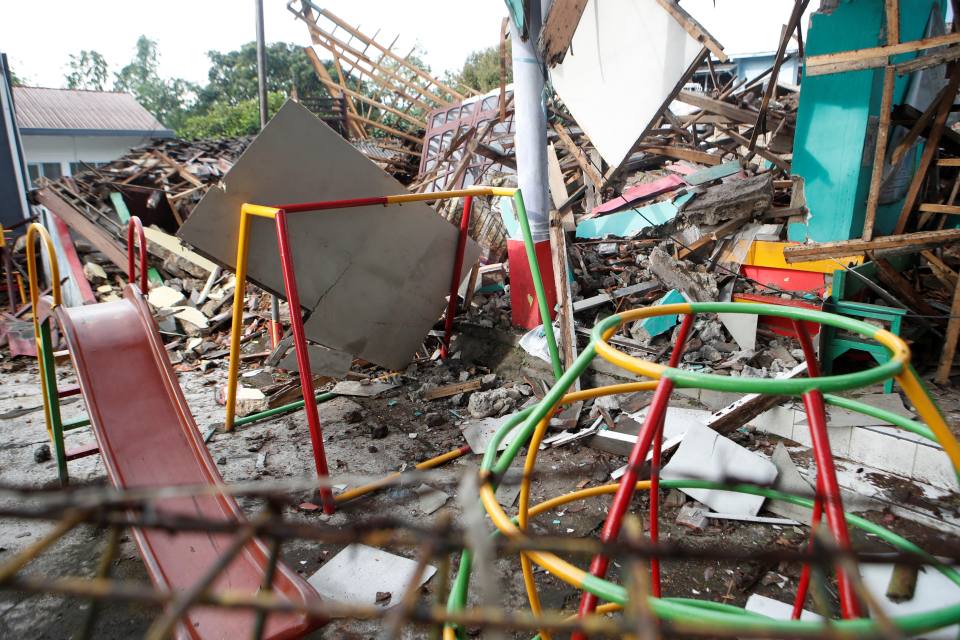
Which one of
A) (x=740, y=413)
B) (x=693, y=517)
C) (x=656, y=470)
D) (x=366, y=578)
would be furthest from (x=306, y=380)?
(x=740, y=413)

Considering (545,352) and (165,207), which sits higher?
(165,207)

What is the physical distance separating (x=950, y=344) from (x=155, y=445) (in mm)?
4995

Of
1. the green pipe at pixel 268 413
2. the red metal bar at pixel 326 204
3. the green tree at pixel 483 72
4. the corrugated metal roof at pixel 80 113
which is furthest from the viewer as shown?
the green tree at pixel 483 72

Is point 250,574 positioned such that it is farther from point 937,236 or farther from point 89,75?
point 89,75

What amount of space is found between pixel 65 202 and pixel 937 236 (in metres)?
10.6

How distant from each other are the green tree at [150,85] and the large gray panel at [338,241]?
52.9m

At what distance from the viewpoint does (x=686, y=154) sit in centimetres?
766

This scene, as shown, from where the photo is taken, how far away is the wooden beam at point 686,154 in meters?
7.52

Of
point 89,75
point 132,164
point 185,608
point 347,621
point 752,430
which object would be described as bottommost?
point 347,621

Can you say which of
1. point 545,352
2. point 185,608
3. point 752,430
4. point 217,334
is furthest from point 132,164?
point 185,608

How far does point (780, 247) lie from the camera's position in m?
5.07

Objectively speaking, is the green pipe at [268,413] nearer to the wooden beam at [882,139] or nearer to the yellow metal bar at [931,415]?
the yellow metal bar at [931,415]

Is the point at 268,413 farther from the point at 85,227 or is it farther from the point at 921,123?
the point at 85,227

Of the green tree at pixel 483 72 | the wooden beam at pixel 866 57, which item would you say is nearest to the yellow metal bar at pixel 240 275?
the wooden beam at pixel 866 57
